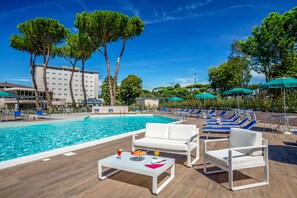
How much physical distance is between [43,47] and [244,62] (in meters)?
23.2

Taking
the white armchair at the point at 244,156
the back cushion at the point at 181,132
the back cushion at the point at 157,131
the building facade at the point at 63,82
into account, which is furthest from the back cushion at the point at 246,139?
the building facade at the point at 63,82

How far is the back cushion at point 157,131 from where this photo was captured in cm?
432

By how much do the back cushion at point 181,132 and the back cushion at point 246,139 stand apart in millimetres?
924

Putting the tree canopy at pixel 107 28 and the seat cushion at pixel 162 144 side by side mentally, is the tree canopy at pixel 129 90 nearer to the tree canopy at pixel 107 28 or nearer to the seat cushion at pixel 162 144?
the tree canopy at pixel 107 28

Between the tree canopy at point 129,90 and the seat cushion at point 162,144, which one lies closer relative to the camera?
A: the seat cushion at point 162,144

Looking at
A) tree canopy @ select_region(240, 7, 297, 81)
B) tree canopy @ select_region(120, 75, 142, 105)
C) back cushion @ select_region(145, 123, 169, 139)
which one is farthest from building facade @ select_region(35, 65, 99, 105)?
back cushion @ select_region(145, 123, 169, 139)

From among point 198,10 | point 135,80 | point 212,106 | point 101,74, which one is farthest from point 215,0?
point 101,74

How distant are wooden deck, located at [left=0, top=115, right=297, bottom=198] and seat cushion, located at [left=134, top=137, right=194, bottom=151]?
0.36 meters

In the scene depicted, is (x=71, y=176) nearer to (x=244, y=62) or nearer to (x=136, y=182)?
(x=136, y=182)

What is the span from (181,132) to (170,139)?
0.30m

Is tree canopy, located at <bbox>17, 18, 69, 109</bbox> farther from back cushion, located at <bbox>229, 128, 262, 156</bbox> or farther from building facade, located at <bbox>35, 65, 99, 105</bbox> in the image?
building facade, located at <bbox>35, 65, 99, 105</bbox>

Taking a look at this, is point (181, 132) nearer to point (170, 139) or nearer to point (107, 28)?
point (170, 139)

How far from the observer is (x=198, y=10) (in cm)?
1474

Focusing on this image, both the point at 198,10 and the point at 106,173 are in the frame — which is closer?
the point at 106,173
